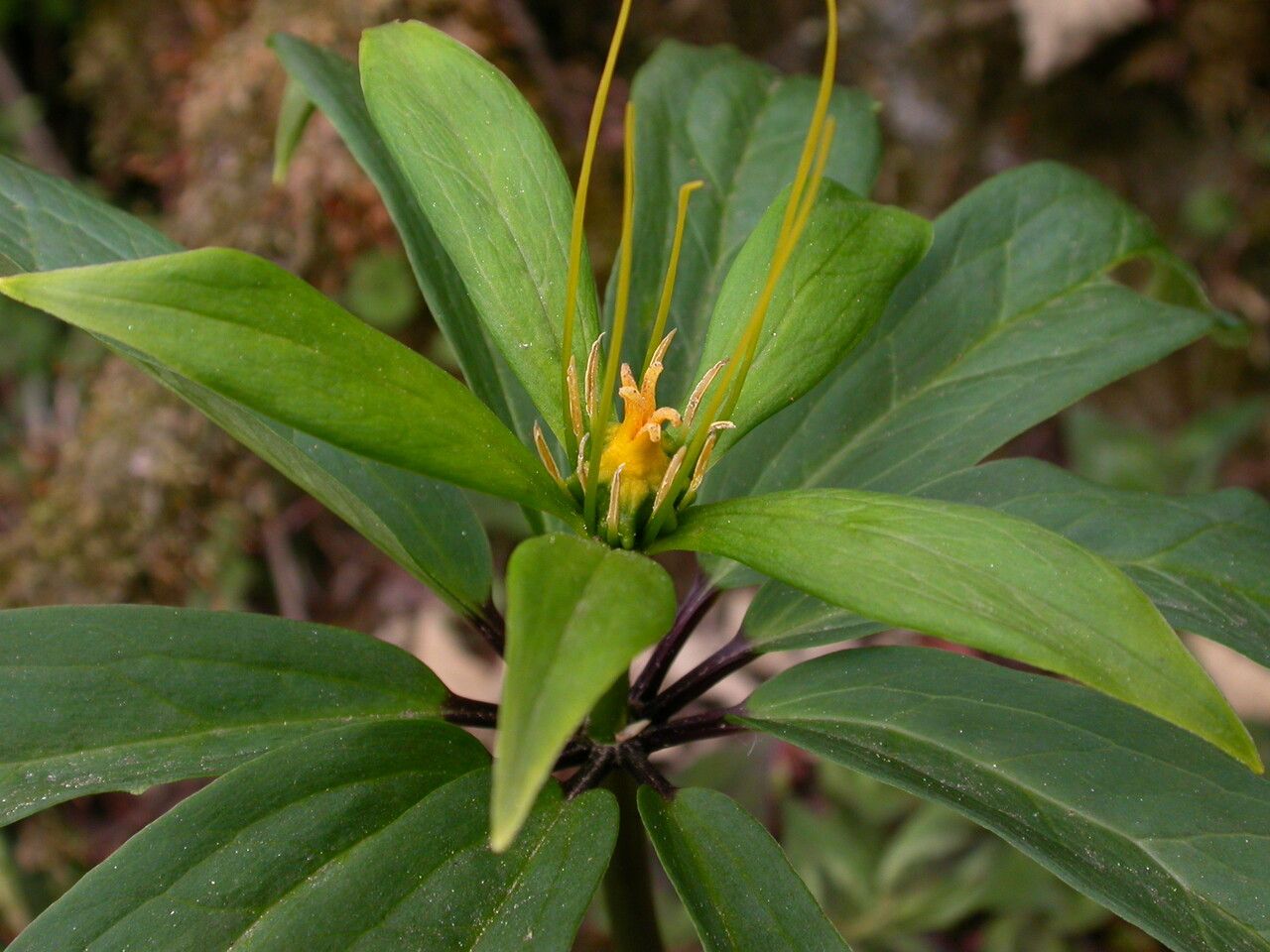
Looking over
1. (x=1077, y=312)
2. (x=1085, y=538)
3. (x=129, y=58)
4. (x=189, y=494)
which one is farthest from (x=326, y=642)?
(x=129, y=58)

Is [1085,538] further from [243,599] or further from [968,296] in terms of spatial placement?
[243,599]

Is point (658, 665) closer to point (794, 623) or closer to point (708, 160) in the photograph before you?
point (794, 623)

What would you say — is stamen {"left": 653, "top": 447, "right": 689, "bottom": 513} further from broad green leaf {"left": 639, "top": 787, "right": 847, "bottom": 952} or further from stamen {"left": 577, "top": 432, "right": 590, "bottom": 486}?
broad green leaf {"left": 639, "top": 787, "right": 847, "bottom": 952}

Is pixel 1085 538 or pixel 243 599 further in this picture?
pixel 243 599

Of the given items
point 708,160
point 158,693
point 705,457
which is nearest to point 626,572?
point 705,457

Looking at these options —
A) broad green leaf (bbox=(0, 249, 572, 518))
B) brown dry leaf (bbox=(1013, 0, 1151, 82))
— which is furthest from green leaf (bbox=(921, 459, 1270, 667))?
brown dry leaf (bbox=(1013, 0, 1151, 82))

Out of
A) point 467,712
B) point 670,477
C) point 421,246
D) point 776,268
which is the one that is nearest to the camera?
point 776,268
